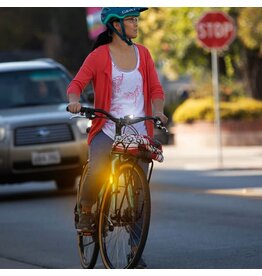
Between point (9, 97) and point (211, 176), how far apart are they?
4420mm

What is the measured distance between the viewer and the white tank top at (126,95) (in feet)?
28.2

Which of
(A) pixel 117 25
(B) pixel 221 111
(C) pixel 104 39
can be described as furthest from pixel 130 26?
(B) pixel 221 111

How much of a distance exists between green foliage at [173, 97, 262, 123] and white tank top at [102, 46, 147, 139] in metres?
22.1

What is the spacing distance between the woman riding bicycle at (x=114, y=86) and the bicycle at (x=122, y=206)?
0.11 m

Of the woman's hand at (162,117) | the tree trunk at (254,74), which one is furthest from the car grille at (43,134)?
the tree trunk at (254,74)

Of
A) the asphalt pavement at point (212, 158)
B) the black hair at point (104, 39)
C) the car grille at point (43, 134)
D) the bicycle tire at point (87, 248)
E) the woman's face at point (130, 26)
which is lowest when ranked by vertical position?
the asphalt pavement at point (212, 158)

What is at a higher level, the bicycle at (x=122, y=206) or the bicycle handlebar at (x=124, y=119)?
the bicycle handlebar at (x=124, y=119)

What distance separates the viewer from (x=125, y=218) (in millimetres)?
8352

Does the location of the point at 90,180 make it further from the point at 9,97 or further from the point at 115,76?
the point at 9,97

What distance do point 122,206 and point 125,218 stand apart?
9cm

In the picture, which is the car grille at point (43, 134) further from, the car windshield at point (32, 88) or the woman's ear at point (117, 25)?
the woman's ear at point (117, 25)

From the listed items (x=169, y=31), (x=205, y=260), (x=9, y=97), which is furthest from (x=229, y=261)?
(x=169, y=31)

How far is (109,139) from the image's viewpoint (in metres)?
8.63

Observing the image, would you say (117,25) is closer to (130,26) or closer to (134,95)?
(130,26)
